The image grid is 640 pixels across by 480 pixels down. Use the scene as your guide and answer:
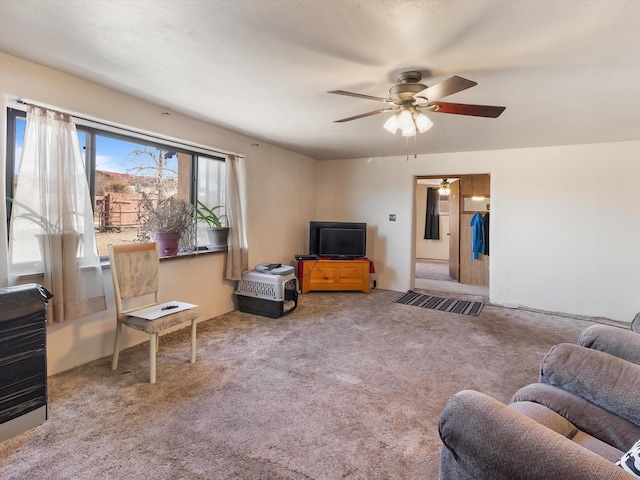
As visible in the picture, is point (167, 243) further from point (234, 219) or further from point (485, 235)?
point (485, 235)

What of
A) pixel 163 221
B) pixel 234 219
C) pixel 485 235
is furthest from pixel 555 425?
pixel 485 235

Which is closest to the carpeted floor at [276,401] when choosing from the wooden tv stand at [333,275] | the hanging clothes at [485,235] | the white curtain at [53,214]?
the white curtain at [53,214]

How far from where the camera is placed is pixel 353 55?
82.4 inches

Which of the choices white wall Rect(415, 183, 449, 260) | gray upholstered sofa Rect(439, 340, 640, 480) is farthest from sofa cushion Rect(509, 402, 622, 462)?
white wall Rect(415, 183, 449, 260)

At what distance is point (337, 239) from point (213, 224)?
2.17 meters

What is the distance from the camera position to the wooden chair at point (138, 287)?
8.10 feet

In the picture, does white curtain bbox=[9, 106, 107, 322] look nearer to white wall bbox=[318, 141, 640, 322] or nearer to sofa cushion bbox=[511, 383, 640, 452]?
sofa cushion bbox=[511, 383, 640, 452]

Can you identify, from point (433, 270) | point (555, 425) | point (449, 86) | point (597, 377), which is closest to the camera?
point (555, 425)

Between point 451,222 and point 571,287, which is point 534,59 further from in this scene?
point 451,222

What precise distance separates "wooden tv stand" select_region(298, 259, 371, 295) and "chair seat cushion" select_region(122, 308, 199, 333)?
2.66m

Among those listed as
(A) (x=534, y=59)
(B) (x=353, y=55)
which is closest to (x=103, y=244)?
(B) (x=353, y=55)

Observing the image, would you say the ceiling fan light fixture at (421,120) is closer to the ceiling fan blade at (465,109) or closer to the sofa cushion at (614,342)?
the ceiling fan blade at (465,109)

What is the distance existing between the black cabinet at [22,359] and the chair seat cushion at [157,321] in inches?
22.7

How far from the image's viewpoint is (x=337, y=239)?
18.1 feet
